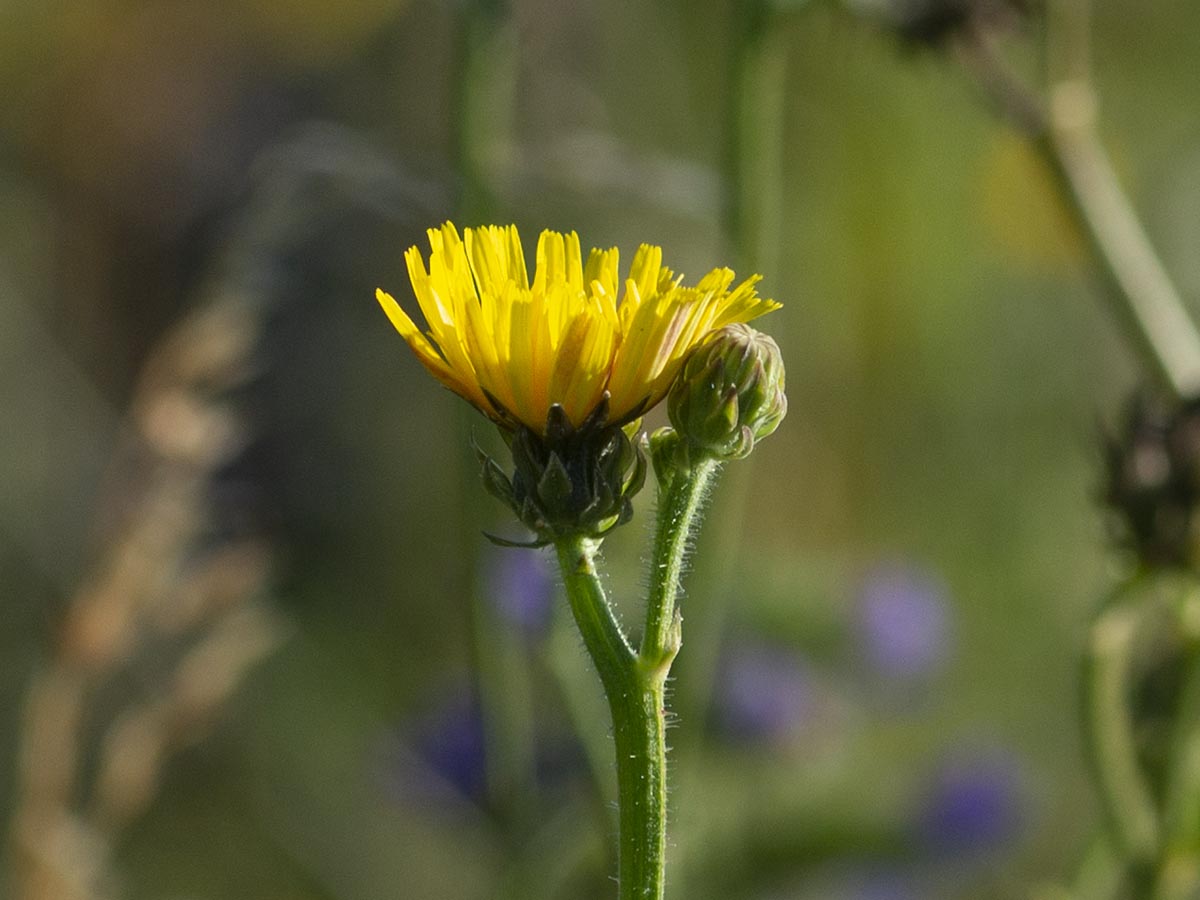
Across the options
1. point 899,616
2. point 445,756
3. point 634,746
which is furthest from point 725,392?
point 899,616

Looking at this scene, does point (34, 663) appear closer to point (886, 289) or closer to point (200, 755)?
point (200, 755)

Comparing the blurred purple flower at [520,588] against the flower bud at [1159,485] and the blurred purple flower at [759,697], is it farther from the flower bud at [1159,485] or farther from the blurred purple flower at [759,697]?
the flower bud at [1159,485]

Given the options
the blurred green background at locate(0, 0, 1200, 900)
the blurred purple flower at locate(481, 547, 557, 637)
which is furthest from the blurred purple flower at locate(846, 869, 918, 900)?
the blurred purple flower at locate(481, 547, 557, 637)

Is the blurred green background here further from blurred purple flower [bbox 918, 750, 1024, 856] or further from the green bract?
the green bract

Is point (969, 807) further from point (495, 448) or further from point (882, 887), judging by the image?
point (495, 448)

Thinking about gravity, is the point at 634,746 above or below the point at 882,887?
below

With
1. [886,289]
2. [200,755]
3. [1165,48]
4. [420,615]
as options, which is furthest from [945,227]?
[200,755]

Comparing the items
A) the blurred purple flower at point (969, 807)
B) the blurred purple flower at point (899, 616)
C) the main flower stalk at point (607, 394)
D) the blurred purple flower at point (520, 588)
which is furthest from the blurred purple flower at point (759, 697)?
the main flower stalk at point (607, 394)
